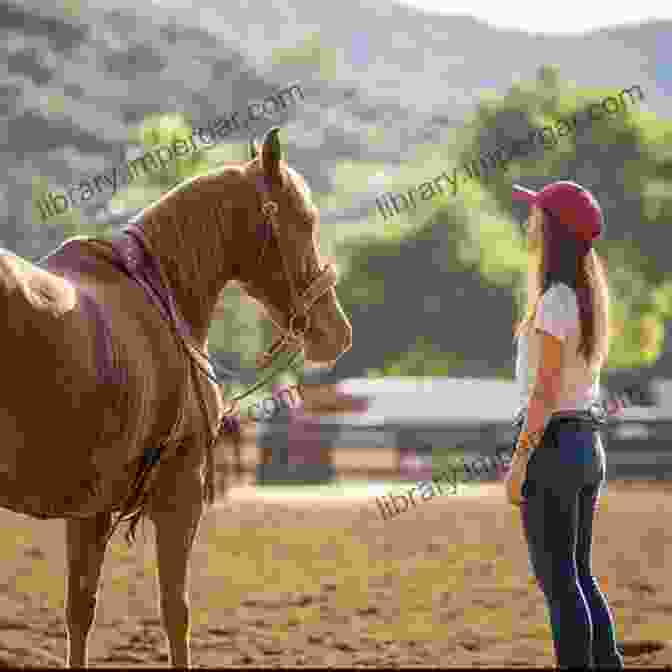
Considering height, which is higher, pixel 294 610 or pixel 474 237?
pixel 474 237

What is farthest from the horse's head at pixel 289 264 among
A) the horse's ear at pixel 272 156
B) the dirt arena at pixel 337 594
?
the dirt arena at pixel 337 594

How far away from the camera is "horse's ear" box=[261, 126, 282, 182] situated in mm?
3586

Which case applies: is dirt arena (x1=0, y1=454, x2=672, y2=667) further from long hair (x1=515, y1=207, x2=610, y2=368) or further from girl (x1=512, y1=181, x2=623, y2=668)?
long hair (x1=515, y1=207, x2=610, y2=368)

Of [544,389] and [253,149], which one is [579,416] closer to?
[544,389]

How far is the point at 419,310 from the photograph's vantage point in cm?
5859

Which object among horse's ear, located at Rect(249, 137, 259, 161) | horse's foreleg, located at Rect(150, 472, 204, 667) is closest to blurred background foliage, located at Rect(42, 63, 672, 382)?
horse's ear, located at Rect(249, 137, 259, 161)

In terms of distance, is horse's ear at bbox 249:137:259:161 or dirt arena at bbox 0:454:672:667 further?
dirt arena at bbox 0:454:672:667

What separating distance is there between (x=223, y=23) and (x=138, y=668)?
173 meters

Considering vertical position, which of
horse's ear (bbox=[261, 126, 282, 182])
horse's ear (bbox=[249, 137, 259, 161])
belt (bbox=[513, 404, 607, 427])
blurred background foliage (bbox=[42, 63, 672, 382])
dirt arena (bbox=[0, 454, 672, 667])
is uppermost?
blurred background foliage (bbox=[42, 63, 672, 382])

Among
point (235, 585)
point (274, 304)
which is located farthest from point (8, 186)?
point (274, 304)

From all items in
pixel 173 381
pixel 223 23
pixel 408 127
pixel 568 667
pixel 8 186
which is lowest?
pixel 568 667

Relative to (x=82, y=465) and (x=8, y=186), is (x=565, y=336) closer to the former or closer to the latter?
(x=82, y=465)

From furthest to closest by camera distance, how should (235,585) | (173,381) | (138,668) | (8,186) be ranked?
(8,186)
(235,585)
(138,668)
(173,381)

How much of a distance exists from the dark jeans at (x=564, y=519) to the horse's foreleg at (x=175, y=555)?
94 centimetres
